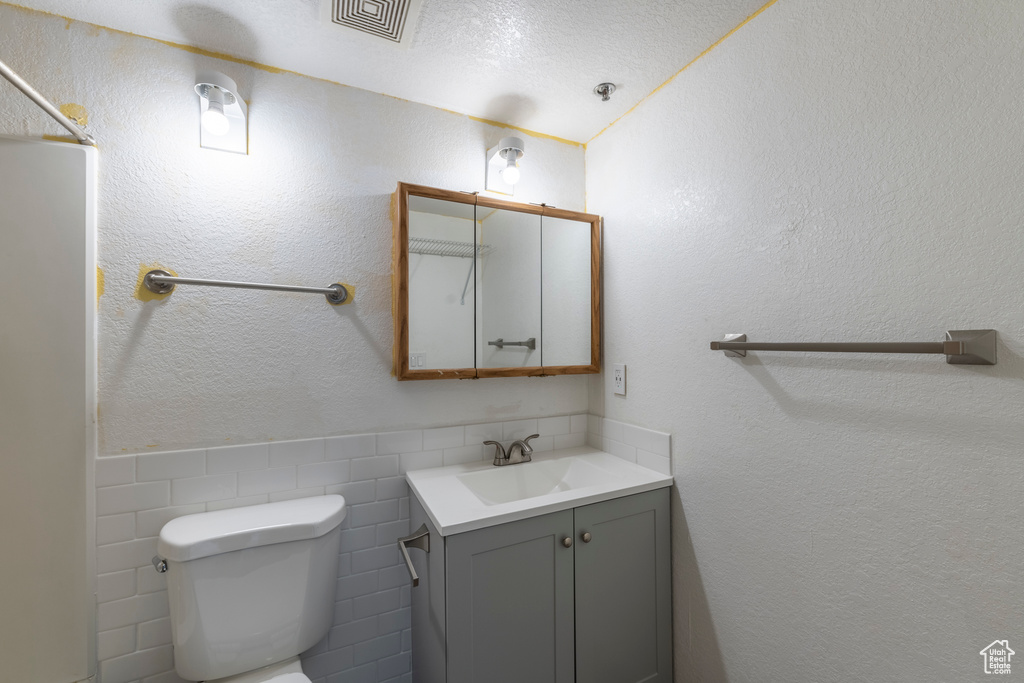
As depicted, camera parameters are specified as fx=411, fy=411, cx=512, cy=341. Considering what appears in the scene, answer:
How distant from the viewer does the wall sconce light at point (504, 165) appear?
1.51 meters

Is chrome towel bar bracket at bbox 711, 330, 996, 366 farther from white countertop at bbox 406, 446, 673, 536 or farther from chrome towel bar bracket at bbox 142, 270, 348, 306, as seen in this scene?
chrome towel bar bracket at bbox 142, 270, 348, 306

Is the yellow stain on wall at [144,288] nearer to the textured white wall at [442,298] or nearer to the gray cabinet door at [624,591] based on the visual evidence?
the textured white wall at [442,298]

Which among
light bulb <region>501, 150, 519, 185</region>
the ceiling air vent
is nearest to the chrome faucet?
light bulb <region>501, 150, 519, 185</region>

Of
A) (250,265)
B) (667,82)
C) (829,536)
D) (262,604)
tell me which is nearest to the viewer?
(829,536)

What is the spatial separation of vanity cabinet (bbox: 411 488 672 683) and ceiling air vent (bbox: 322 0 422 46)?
54.3 inches

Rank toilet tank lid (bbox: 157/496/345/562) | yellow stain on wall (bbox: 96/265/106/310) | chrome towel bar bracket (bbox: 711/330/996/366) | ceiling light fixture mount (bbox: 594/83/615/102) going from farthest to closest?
ceiling light fixture mount (bbox: 594/83/615/102)
yellow stain on wall (bbox: 96/265/106/310)
toilet tank lid (bbox: 157/496/345/562)
chrome towel bar bracket (bbox: 711/330/996/366)

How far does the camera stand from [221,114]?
1167 mm

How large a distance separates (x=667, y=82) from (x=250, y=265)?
1.49 m

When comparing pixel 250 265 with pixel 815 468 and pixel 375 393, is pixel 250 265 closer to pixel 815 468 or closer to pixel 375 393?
pixel 375 393

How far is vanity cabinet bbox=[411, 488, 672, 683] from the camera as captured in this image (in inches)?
41.6

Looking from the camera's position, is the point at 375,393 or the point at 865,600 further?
the point at 375,393

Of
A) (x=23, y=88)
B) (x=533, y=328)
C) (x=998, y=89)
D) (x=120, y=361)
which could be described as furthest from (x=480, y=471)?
(x=998, y=89)

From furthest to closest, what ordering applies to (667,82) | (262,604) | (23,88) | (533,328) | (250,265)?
(533,328) → (667,82) → (250,265) → (262,604) → (23,88)

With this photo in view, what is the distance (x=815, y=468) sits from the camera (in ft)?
3.24
